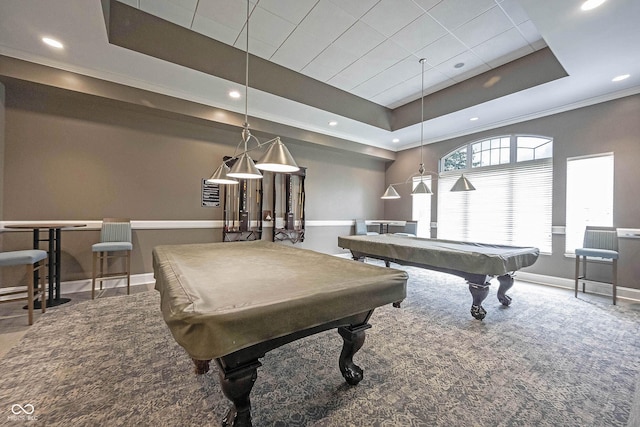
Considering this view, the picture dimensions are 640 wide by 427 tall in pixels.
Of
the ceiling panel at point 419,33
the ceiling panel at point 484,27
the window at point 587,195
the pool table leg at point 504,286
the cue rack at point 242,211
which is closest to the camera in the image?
the ceiling panel at point 484,27

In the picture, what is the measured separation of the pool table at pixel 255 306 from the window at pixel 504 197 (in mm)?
4541

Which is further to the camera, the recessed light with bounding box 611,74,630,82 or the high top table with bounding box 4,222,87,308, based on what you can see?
the recessed light with bounding box 611,74,630,82

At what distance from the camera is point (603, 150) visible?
4.02m

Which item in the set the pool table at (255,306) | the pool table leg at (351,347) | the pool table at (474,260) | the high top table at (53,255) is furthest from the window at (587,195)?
the high top table at (53,255)

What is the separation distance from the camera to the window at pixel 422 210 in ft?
21.3

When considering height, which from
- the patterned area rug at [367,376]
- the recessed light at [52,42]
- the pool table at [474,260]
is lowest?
the patterned area rug at [367,376]

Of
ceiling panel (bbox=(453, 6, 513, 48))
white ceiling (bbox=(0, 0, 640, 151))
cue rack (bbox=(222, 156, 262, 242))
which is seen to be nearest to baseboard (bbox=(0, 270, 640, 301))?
cue rack (bbox=(222, 156, 262, 242))

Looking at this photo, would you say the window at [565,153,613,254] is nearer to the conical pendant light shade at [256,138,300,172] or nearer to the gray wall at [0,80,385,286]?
the conical pendant light shade at [256,138,300,172]

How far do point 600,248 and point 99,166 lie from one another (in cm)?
746

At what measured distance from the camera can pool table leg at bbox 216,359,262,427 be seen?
48.4 inches

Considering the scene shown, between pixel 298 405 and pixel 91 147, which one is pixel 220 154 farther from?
pixel 298 405

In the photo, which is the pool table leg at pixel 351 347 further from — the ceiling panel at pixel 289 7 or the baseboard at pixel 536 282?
the baseboard at pixel 536 282

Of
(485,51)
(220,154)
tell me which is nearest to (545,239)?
(485,51)

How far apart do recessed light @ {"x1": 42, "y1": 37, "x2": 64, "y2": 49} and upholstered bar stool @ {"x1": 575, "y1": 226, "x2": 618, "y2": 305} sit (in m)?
7.14
